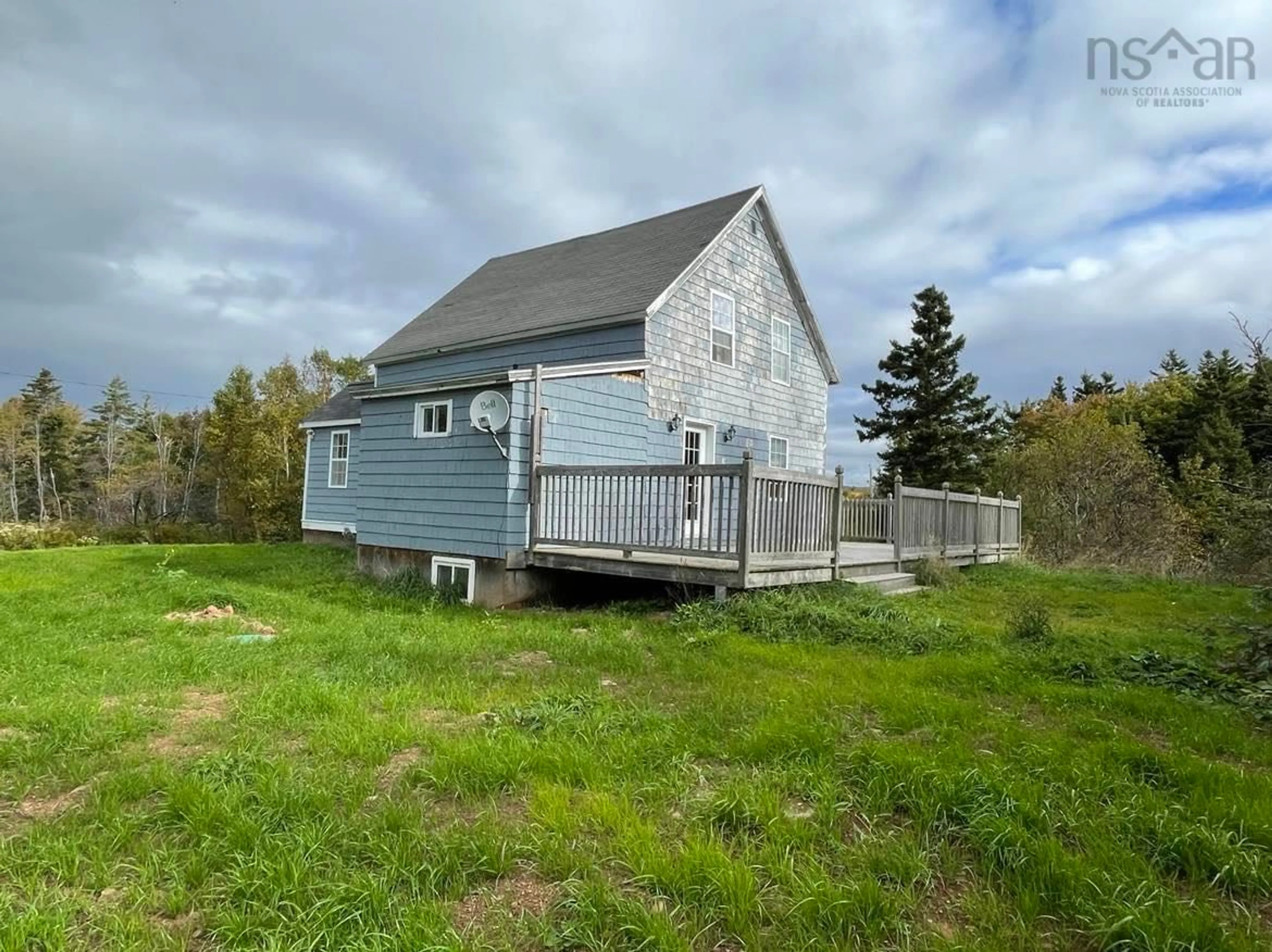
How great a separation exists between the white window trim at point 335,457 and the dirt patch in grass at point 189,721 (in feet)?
40.7

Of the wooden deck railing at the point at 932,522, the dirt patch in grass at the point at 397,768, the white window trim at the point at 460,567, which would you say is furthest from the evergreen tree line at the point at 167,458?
the dirt patch in grass at the point at 397,768

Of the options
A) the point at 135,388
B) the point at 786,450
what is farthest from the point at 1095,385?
the point at 135,388

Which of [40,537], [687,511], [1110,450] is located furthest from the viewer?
[40,537]

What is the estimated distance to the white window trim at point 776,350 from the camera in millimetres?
14062

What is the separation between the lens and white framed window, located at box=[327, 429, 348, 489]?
53.8 feet

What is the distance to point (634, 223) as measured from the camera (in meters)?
15.5

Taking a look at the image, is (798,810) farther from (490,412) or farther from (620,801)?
(490,412)

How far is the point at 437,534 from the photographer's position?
953cm

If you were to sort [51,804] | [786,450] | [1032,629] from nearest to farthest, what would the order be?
[51,804]
[1032,629]
[786,450]

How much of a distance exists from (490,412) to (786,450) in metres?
7.64

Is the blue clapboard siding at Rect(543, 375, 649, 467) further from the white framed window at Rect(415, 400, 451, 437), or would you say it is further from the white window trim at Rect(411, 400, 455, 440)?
the white framed window at Rect(415, 400, 451, 437)

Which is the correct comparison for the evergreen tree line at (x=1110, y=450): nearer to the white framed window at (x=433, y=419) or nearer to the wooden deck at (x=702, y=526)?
the wooden deck at (x=702, y=526)

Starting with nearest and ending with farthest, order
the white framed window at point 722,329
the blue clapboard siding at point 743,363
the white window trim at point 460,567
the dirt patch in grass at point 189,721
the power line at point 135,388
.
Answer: the dirt patch in grass at point 189,721 → the white window trim at point 460,567 → the blue clapboard siding at point 743,363 → the white framed window at point 722,329 → the power line at point 135,388

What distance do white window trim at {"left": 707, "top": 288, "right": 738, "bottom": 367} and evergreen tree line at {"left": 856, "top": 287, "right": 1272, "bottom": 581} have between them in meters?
7.38
